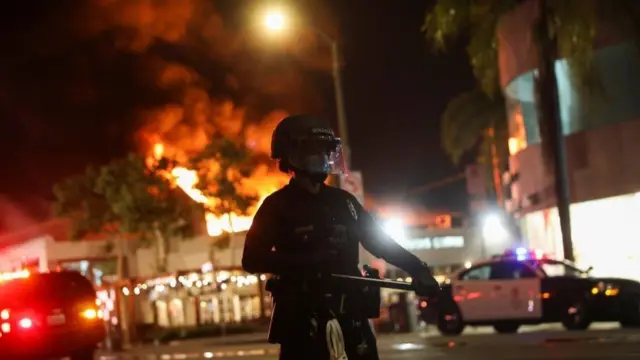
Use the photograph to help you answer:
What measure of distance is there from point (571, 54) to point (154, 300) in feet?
40.0

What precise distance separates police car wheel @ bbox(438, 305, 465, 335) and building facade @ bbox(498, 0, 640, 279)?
6.35m

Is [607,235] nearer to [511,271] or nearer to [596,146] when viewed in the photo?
[596,146]

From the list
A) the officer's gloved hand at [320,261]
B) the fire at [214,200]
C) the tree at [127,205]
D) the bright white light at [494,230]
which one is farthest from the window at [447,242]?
the officer's gloved hand at [320,261]

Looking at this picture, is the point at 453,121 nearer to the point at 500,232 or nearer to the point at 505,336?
the point at 500,232

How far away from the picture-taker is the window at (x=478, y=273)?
18719 millimetres

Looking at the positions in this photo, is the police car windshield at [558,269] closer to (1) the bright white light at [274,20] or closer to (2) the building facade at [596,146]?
(2) the building facade at [596,146]

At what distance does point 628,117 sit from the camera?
24.2 meters

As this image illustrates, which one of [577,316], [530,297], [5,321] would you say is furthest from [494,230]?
[5,321]

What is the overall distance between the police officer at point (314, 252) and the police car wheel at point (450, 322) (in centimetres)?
1442

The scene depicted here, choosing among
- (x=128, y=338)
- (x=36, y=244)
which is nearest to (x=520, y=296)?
(x=128, y=338)

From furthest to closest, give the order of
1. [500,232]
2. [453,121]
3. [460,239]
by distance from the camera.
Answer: [460,239] → [500,232] → [453,121]

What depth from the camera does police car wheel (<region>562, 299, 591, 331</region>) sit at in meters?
17.6

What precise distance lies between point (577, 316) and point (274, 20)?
7976 millimetres

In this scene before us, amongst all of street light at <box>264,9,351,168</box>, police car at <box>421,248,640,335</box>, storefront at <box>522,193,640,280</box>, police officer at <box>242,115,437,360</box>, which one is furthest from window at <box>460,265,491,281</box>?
police officer at <box>242,115,437,360</box>
